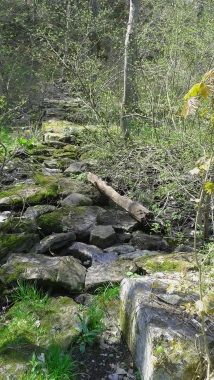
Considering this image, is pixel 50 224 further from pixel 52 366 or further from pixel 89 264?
pixel 52 366

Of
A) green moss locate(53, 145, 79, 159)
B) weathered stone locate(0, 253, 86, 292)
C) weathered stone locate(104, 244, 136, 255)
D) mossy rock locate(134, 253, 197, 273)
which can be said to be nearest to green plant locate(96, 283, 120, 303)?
weathered stone locate(0, 253, 86, 292)

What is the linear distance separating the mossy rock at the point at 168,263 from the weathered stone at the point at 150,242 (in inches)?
24.9

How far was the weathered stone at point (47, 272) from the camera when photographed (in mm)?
3631

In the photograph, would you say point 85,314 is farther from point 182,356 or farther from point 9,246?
point 9,246

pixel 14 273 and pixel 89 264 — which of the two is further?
pixel 89 264

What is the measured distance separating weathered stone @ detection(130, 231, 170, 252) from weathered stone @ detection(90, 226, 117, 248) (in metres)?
0.27

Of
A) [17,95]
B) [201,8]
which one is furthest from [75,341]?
[17,95]

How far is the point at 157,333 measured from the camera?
7.84 ft

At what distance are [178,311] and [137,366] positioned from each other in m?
0.47

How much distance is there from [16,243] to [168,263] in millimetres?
1781

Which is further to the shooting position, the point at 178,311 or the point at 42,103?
the point at 42,103

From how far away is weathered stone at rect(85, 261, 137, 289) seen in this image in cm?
374

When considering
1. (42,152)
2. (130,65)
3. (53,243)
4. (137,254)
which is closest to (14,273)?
(53,243)

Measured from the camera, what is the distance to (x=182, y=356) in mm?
2285
